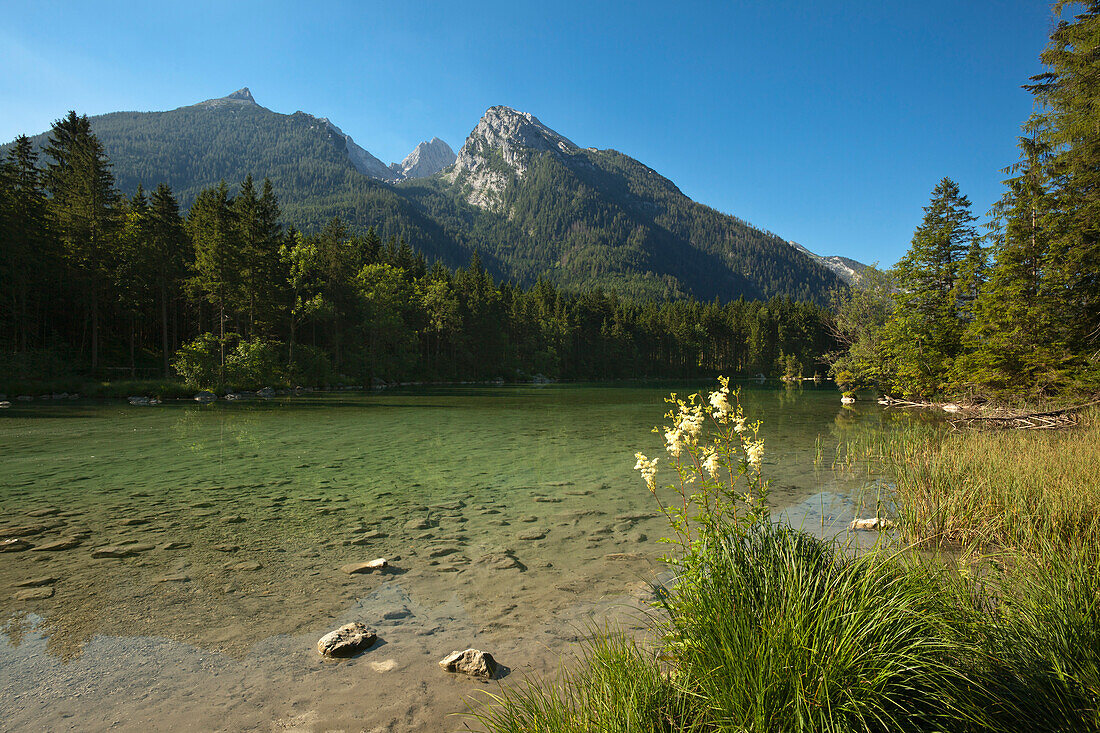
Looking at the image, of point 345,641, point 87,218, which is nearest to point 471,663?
point 345,641

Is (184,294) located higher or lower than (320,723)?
higher

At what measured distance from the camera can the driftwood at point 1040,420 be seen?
736 inches

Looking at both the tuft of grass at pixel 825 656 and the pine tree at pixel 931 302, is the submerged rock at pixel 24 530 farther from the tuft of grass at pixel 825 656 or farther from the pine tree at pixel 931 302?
the pine tree at pixel 931 302

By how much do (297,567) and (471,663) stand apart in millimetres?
4099

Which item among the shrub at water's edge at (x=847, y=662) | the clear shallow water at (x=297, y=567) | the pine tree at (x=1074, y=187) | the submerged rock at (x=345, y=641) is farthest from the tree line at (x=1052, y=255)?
the submerged rock at (x=345, y=641)

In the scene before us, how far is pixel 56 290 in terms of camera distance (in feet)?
156

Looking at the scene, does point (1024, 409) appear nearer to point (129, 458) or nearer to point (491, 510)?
point (491, 510)

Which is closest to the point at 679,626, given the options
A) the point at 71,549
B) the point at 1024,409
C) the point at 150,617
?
the point at 150,617

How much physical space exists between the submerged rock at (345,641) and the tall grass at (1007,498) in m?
6.46

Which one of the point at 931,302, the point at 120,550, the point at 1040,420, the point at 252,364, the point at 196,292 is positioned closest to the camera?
the point at 120,550

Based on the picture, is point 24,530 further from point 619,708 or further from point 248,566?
point 619,708

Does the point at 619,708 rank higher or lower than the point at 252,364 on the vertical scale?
lower

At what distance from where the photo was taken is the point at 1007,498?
24.9 feet

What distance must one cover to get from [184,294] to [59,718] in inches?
2328
